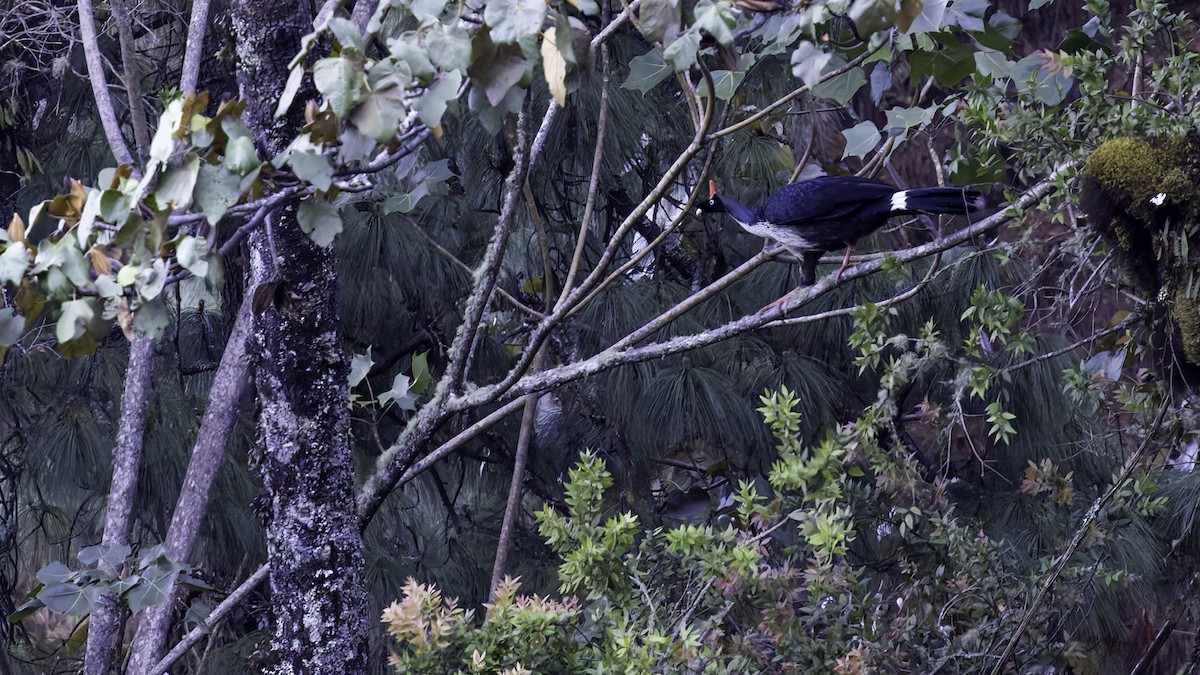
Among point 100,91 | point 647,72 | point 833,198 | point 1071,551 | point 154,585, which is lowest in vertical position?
point 1071,551

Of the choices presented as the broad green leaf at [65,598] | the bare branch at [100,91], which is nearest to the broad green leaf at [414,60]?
the broad green leaf at [65,598]

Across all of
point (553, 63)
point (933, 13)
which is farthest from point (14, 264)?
point (933, 13)

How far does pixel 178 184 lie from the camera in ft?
4.10

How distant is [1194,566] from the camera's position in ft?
9.40

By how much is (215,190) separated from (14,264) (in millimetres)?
258

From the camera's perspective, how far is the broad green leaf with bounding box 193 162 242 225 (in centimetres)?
126

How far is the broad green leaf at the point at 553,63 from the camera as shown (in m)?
1.23

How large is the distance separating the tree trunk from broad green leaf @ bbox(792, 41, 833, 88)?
798mm

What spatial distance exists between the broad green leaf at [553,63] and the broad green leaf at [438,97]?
0.10 m

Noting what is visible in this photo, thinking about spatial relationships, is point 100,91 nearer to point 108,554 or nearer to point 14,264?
point 108,554

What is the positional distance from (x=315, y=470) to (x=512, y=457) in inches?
88.8

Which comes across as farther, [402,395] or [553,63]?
[402,395]

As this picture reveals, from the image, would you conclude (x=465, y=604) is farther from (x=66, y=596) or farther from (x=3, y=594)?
(x=66, y=596)

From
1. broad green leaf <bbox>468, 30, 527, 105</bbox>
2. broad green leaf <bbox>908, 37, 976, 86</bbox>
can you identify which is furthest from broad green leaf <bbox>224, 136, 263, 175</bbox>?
broad green leaf <bbox>908, 37, 976, 86</bbox>
